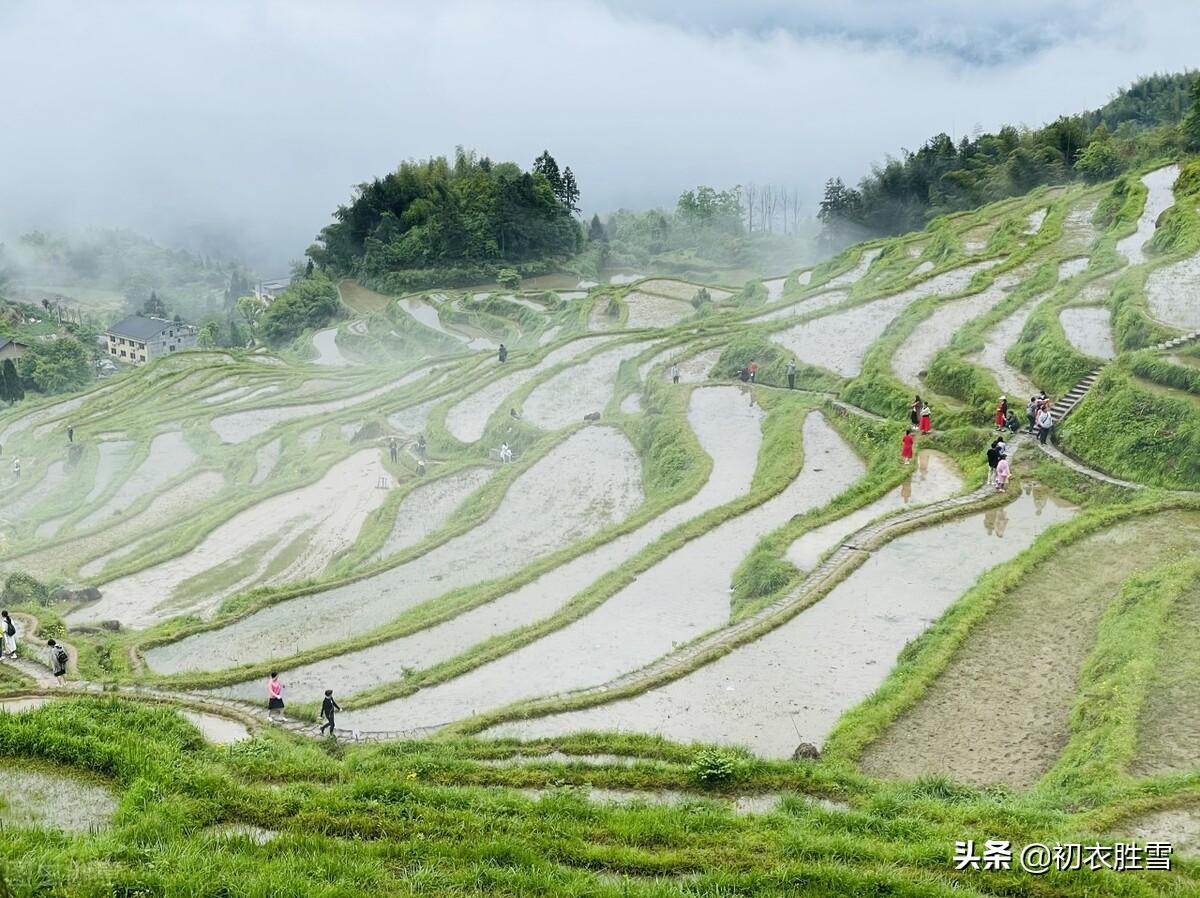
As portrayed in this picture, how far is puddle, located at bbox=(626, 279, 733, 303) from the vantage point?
6956cm

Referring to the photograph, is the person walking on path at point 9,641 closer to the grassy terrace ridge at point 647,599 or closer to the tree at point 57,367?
the grassy terrace ridge at point 647,599

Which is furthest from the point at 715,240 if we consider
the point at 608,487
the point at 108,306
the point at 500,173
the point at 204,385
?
the point at 108,306

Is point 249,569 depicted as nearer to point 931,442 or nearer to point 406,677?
point 406,677

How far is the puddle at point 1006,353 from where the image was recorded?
30.5 metres

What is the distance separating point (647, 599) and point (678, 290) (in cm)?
5195

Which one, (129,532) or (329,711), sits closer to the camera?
(329,711)

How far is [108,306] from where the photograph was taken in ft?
643

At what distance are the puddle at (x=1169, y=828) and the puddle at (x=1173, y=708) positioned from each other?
1415mm

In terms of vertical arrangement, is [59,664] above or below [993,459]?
below

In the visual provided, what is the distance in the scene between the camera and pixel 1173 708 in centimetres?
1442

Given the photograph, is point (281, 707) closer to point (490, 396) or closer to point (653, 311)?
point (490, 396)

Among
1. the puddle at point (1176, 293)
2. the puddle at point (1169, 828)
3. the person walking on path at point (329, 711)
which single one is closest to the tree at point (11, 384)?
the person walking on path at point (329, 711)

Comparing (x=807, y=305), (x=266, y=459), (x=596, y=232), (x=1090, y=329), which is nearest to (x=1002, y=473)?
(x=1090, y=329)

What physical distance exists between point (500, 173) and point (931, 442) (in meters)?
83.1
